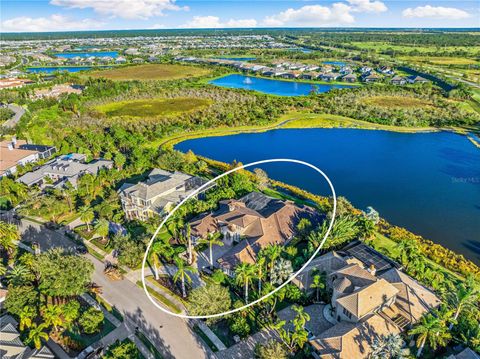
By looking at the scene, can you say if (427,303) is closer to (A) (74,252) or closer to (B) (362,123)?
(A) (74,252)

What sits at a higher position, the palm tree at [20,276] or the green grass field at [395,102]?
the green grass field at [395,102]

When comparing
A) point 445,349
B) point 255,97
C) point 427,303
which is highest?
point 255,97

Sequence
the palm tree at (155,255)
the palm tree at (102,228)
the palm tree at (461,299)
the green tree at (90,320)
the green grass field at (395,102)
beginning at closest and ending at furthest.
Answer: the palm tree at (461,299) → the green tree at (90,320) → the palm tree at (155,255) → the palm tree at (102,228) → the green grass field at (395,102)

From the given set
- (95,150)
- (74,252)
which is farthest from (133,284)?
(95,150)

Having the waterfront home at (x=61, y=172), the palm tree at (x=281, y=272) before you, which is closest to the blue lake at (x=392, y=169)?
the palm tree at (x=281, y=272)

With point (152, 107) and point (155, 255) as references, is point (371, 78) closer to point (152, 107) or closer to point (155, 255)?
point (152, 107)

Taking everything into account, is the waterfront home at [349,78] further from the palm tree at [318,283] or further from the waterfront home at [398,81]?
the palm tree at [318,283]
